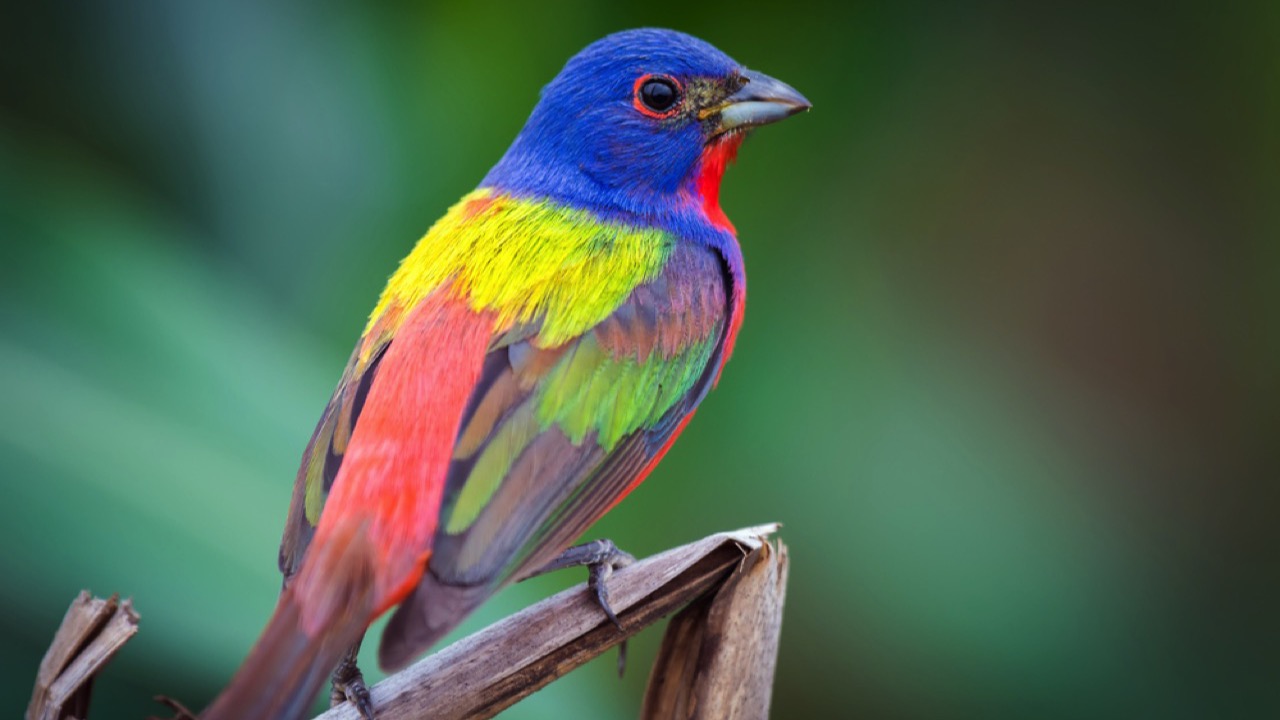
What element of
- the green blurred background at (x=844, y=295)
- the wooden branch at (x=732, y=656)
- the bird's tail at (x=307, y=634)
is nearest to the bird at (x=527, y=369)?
the bird's tail at (x=307, y=634)

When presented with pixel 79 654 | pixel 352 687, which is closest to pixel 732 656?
pixel 352 687

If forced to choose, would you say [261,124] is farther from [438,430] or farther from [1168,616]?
[1168,616]

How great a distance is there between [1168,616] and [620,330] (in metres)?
1.71

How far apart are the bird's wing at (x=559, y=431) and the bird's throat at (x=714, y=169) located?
0.48 ft

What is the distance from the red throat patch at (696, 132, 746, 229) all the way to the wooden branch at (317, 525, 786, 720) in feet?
2.20

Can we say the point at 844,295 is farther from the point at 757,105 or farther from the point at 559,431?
the point at 559,431

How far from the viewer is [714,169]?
219 centimetres

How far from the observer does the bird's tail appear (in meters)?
1.32

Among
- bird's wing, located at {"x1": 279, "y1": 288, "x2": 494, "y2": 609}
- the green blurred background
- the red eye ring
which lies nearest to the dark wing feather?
bird's wing, located at {"x1": 279, "y1": 288, "x2": 494, "y2": 609}

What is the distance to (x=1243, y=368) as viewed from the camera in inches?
126

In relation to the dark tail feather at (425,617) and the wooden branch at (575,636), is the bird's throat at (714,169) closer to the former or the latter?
the wooden branch at (575,636)

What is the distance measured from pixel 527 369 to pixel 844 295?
143 cm

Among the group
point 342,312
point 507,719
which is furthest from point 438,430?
point 342,312

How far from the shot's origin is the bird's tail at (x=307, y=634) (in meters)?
1.32
